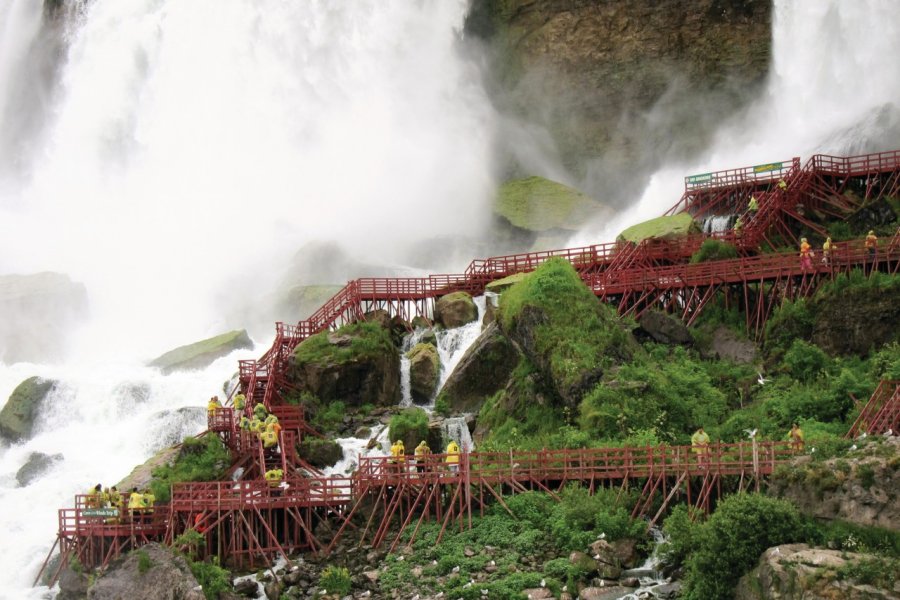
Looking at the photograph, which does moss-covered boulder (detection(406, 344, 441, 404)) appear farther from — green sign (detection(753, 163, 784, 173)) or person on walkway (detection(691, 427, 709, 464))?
green sign (detection(753, 163, 784, 173))

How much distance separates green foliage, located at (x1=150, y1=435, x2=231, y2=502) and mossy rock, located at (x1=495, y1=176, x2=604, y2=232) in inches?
1216

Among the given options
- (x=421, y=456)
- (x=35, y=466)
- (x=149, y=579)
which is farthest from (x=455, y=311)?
(x=149, y=579)

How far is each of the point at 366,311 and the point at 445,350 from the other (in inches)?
169

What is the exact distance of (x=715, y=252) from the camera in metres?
46.6

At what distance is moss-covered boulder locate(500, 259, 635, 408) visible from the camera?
3903cm

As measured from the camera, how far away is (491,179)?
74.6m

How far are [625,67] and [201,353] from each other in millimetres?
31230

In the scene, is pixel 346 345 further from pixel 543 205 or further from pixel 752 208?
pixel 543 205

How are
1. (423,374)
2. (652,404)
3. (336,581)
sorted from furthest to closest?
(423,374) → (652,404) → (336,581)

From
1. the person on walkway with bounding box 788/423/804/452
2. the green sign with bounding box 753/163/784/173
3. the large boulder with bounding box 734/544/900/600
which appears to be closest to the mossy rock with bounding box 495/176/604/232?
the green sign with bounding box 753/163/784/173

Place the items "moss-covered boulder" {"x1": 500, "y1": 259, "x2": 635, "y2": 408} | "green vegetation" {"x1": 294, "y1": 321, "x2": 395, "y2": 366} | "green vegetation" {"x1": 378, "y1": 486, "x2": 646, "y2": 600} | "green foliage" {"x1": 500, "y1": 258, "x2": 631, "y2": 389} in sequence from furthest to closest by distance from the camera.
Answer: "green vegetation" {"x1": 294, "y1": 321, "x2": 395, "y2": 366} → "green foliage" {"x1": 500, "y1": 258, "x2": 631, "y2": 389} → "moss-covered boulder" {"x1": 500, "y1": 259, "x2": 635, "y2": 408} → "green vegetation" {"x1": 378, "y1": 486, "x2": 646, "y2": 600}

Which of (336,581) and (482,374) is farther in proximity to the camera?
(482,374)

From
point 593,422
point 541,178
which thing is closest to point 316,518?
point 593,422

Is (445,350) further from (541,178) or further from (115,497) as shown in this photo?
(541,178)
